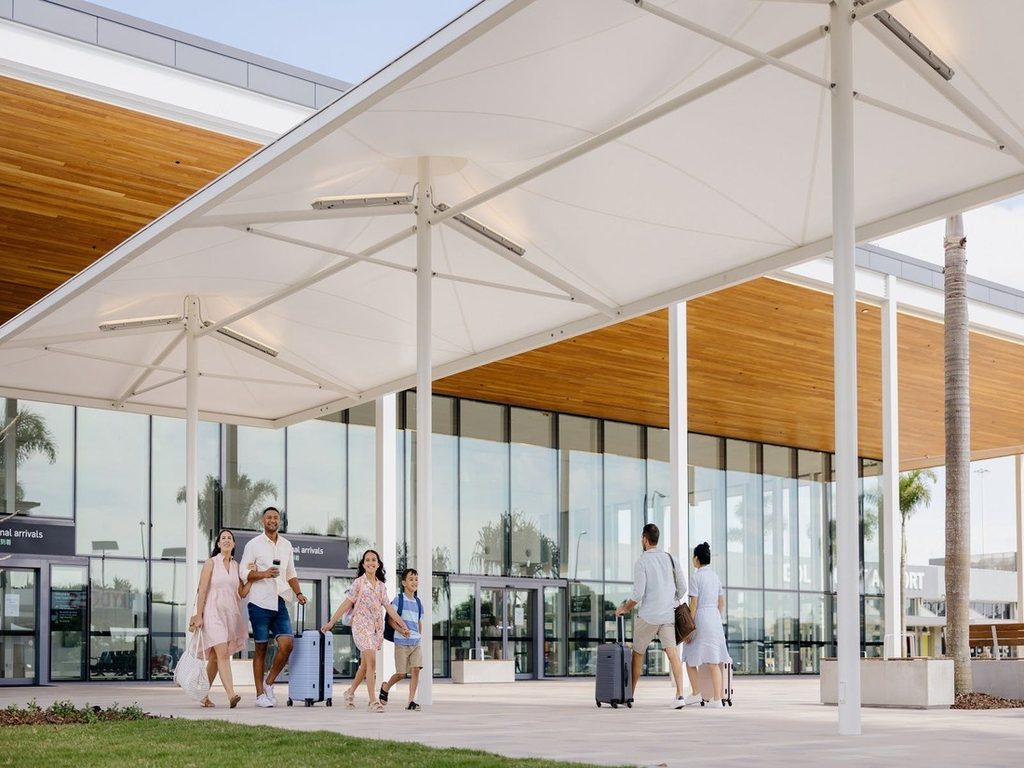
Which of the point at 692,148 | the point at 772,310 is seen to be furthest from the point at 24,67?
the point at 772,310

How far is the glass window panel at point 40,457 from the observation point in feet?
73.2

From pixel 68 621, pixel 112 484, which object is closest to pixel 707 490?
pixel 112 484

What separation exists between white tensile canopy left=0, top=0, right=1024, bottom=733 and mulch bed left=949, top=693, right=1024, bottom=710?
17.1 feet

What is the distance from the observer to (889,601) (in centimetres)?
2259

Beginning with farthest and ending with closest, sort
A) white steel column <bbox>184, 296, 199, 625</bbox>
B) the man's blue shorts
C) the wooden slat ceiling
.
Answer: white steel column <bbox>184, 296, 199, 625</bbox> < the wooden slat ceiling < the man's blue shorts

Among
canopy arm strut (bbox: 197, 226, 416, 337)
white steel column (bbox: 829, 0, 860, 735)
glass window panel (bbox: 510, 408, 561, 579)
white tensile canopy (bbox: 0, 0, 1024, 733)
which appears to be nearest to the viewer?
white steel column (bbox: 829, 0, 860, 735)

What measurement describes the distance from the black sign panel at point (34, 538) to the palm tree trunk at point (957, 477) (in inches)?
575

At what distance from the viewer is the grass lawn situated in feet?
22.6

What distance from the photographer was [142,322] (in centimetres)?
1698

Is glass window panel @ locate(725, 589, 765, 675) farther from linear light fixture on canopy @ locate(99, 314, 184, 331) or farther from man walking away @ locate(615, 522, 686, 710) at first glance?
man walking away @ locate(615, 522, 686, 710)

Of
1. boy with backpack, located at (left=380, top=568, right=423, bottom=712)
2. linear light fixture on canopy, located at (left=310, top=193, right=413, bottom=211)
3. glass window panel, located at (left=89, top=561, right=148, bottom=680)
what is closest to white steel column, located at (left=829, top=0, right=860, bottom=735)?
boy with backpack, located at (left=380, top=568, right=423, bottom=712)

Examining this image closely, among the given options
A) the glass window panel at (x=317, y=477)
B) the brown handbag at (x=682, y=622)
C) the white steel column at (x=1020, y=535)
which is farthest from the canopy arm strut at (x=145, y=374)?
the white steel column at (x=1020, y=535)

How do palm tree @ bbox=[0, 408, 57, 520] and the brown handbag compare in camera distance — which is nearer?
the brown handbag

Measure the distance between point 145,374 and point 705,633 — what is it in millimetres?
9982
